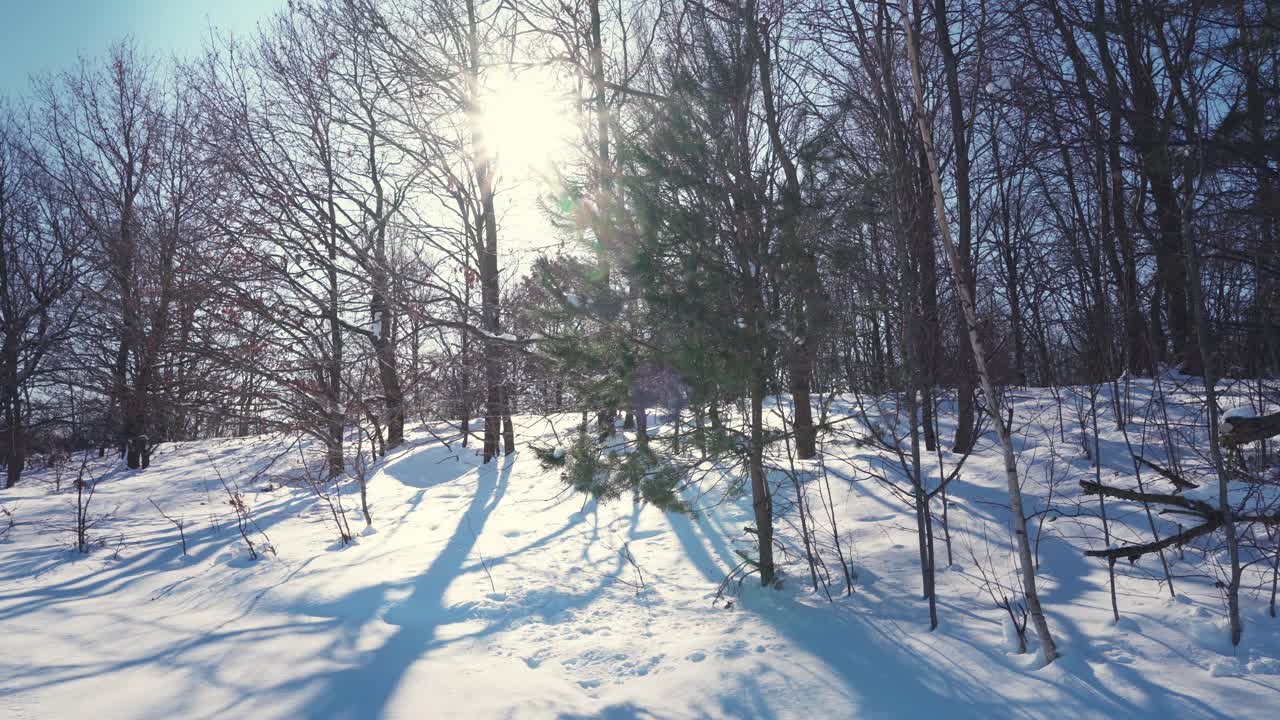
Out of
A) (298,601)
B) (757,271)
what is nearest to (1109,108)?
(757,271)

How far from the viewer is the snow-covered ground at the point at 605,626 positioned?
3.10 meters

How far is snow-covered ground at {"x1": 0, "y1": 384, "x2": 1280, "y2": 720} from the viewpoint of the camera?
10.2 feet

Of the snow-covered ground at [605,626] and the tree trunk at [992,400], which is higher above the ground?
the tree trunk at [992,400]

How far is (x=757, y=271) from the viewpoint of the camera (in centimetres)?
466

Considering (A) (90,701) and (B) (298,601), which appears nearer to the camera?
(A) (90,701)

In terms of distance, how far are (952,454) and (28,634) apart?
922cm

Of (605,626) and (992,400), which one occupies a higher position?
(992,400)

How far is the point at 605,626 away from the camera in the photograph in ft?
14.8

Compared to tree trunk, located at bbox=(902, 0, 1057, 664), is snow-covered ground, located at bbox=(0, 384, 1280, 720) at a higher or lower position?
lower

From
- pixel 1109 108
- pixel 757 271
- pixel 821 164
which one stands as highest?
pixel 1109 108

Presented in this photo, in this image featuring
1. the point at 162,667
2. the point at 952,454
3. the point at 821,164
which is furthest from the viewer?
the point at 952,454

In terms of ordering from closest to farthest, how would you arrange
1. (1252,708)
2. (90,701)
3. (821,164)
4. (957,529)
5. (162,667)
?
1. (1252,708)
2. (90,701)
3. (162,667)
4. (821,164)
5. (957,529)

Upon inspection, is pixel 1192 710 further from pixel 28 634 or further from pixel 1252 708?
pixel 28 634

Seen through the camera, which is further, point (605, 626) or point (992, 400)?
point (605, 626)
